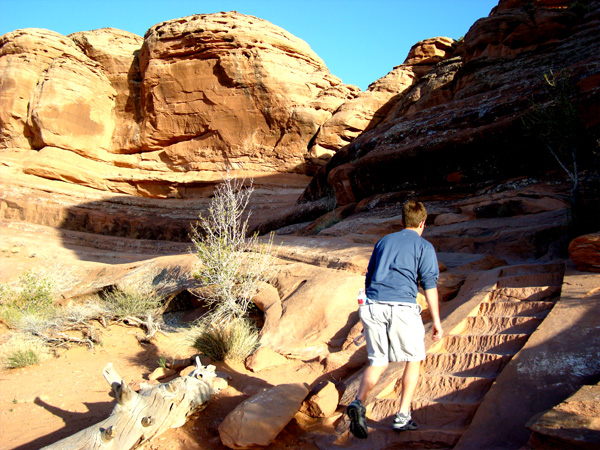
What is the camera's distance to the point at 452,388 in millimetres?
3443

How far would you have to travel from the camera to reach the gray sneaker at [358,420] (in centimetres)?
302

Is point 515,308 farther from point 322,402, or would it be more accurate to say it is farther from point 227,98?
point 227,98

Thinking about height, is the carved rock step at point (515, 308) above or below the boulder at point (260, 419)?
above

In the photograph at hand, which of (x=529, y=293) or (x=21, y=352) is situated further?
(x=21, y=352)

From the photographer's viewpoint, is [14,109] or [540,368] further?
[14,109]

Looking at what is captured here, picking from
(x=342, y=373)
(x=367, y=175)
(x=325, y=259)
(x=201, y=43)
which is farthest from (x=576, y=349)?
(x=201, y=43)

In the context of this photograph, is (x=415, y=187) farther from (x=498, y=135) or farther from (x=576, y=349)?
(x=576, y=349)

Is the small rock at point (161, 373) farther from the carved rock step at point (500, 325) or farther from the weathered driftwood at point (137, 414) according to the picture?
the carved rock step at point (500, 325)

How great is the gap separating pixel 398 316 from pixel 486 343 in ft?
4.31

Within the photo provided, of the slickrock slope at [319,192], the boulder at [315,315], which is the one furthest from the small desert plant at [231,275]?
the boulder at [315,315]

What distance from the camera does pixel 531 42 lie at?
17.8m

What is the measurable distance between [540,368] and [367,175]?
42.3 ft

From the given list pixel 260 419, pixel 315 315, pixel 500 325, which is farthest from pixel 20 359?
pixel 500 325

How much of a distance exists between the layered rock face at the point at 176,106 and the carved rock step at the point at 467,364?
902 inches
